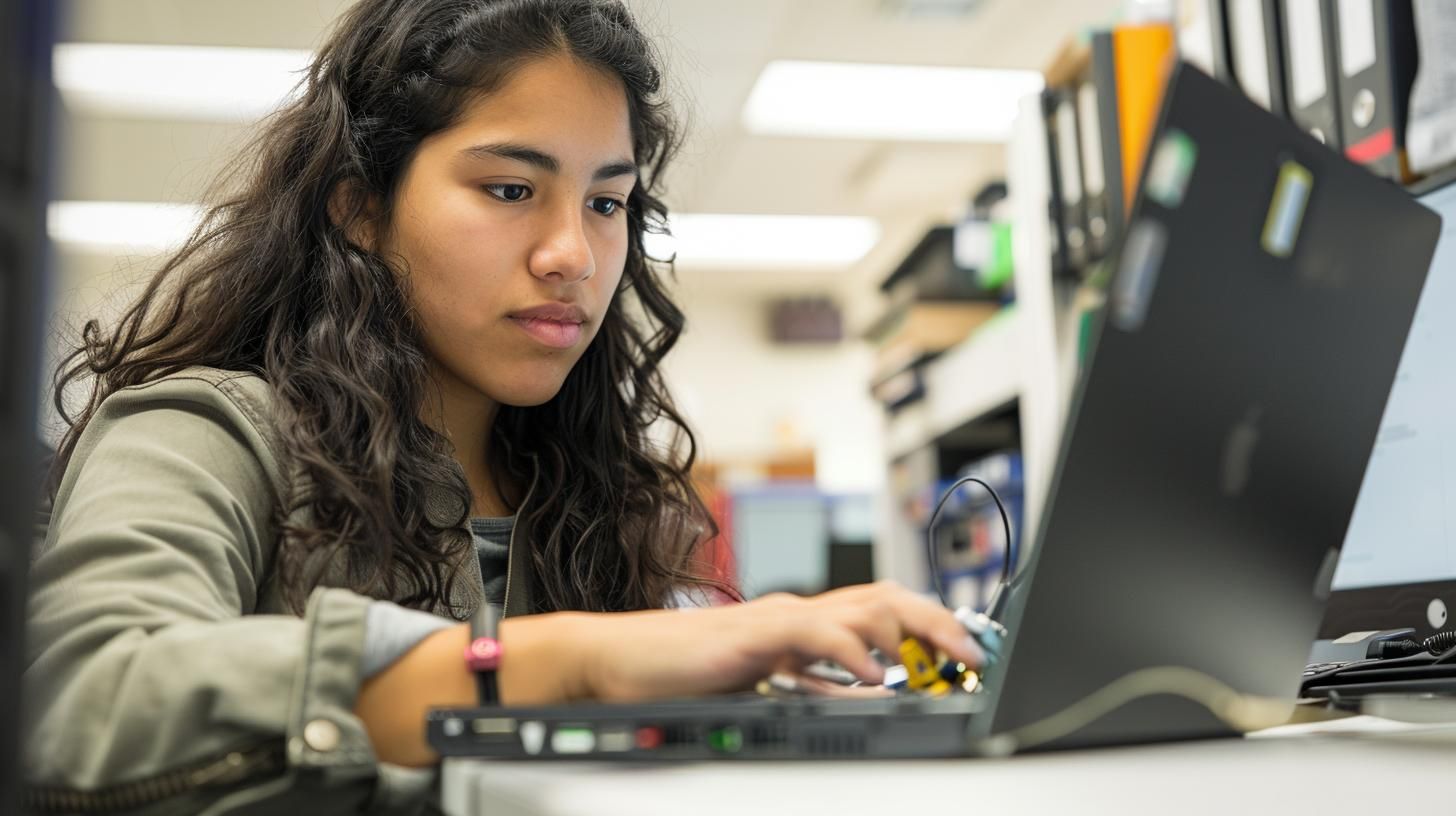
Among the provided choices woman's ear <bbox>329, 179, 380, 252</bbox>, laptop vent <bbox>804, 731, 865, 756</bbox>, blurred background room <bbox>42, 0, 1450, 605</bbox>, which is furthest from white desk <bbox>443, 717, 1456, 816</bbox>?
woman's ear <bbox>329, 179, 380, 252</bbox>

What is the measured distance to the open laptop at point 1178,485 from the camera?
483 mm

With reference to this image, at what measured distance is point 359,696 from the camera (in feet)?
1.73

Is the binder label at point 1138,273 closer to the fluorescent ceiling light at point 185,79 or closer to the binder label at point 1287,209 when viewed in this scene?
the binder label at point 1287,209

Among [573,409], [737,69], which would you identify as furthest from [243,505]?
[737,69]

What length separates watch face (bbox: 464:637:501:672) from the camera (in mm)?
537

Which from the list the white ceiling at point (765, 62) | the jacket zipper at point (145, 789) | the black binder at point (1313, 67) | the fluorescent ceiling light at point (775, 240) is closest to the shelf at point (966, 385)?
the white ceiling at point (765, 62)

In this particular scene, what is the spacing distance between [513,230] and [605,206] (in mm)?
132

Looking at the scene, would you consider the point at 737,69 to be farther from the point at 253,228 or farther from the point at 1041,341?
the point at 253,228

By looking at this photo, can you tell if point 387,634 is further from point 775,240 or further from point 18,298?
point 775,240

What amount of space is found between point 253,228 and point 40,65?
85 cm

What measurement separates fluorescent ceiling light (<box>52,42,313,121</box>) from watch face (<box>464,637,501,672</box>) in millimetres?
3270

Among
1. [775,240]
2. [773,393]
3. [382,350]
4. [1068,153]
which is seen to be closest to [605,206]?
[382,350]

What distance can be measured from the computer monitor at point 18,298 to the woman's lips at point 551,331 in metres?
0.75

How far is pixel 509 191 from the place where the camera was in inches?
39.4
